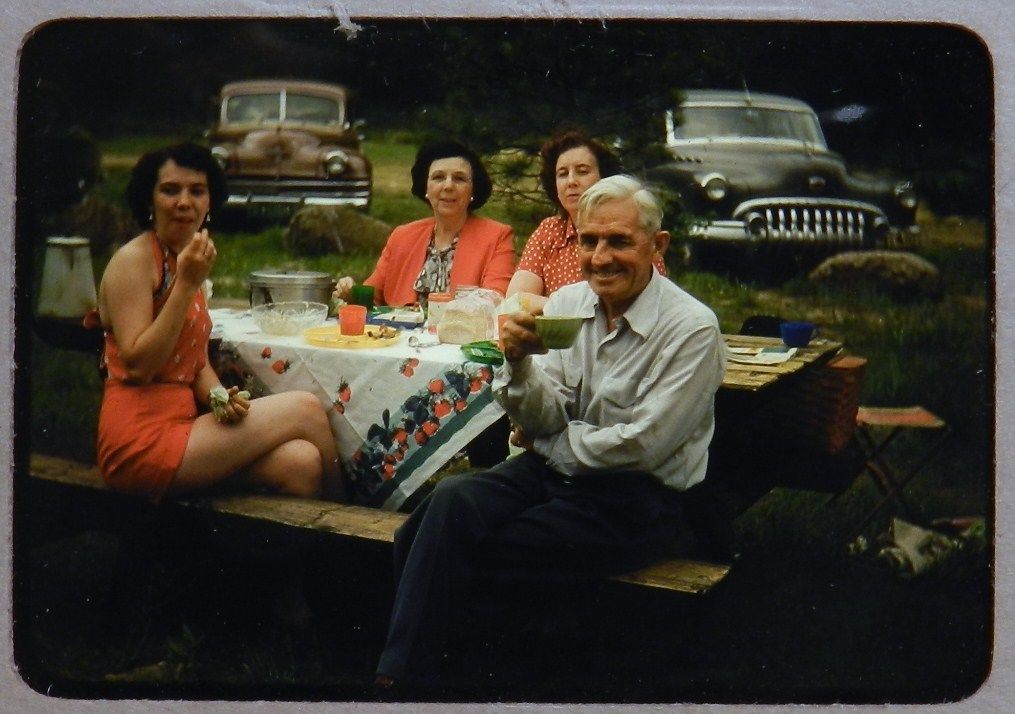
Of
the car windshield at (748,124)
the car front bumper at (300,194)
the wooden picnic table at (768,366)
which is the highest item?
the car windshield at (748,124)

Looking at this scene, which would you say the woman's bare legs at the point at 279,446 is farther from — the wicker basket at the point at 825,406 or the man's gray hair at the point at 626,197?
the wicker basket at the point at 825,406

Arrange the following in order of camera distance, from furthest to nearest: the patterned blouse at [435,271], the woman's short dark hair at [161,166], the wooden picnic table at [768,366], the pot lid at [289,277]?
the patterned blouse at [435,271], the pot lid at [289,277], the woman's short dark hair at [161,166], the wooden picnic table at [768,366]

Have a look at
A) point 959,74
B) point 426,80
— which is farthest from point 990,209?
point 426,80

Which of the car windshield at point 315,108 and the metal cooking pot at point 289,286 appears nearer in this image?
the car windshield at point 315,108

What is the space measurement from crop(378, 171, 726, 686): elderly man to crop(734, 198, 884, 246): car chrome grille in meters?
0.41

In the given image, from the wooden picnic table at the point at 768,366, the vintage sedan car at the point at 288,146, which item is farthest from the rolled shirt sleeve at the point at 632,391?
the vintage sedan car at the point at 288,146

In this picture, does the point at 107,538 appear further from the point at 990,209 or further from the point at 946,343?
the point at 990,209

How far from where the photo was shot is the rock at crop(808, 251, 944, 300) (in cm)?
367

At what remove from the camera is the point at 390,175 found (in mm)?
3688

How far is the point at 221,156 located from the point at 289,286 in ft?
1.53

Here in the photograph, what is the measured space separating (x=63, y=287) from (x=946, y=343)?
2786 millimetres

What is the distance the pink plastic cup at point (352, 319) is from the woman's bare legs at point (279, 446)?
0.25 meters

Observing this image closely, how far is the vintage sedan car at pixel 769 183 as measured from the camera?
362 cm

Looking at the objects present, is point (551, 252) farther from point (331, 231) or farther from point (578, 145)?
point (331, 231)
